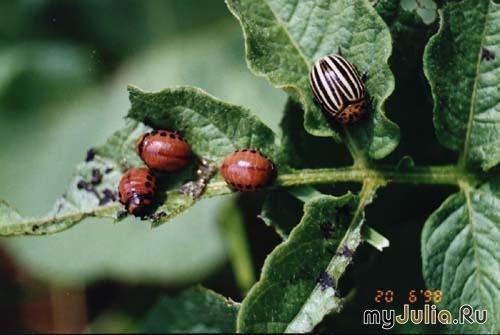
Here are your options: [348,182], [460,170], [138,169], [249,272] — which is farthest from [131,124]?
[249,272]

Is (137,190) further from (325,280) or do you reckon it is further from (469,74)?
(469,74)

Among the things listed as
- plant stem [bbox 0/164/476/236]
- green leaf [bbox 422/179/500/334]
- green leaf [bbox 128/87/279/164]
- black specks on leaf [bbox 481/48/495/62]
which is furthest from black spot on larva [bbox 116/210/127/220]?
black specks on leaf [bbox 481/48/495/62]

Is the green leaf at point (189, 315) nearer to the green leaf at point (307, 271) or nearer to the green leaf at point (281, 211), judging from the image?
the green leaf at point (281, 211)

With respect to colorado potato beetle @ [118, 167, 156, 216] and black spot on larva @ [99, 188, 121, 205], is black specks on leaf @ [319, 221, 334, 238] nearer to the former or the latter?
colorado potato beetle @ [118, 167, 156, 216]

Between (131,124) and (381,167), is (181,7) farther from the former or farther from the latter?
(381,167)

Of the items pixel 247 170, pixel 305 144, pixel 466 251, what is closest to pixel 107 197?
pixel 247 170

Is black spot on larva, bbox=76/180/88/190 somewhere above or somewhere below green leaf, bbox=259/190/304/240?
above

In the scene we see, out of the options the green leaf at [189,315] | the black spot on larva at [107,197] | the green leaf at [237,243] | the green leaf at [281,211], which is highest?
the black spot on larva at [107,197]

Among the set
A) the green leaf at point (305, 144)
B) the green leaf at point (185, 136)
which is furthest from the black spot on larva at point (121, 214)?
the green leaf at point (305, 144)
